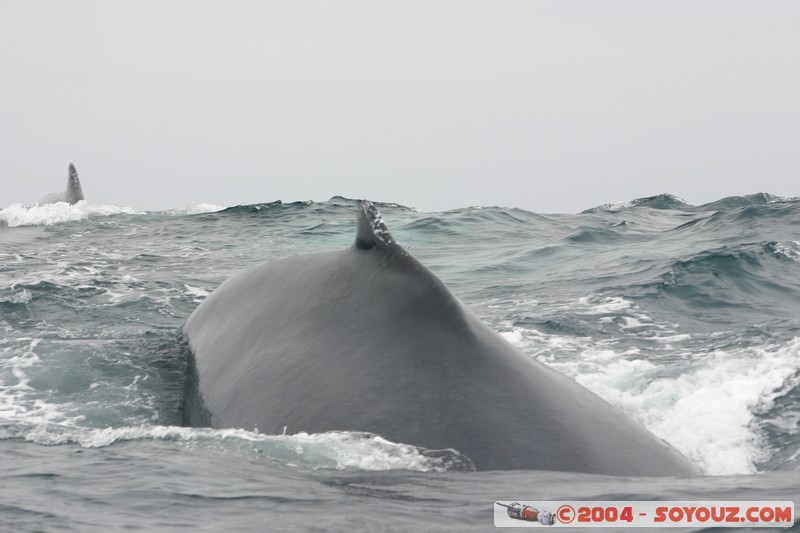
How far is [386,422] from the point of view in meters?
6.86

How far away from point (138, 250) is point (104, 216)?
12.5 meters

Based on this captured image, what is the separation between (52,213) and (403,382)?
3284cm

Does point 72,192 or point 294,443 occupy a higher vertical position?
point 72,192

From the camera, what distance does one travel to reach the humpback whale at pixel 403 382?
661 cm

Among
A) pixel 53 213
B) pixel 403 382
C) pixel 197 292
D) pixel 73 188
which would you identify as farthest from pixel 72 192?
pixel 403 382

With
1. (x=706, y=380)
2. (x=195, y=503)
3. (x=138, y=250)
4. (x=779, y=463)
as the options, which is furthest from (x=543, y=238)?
(x=195, y=503)

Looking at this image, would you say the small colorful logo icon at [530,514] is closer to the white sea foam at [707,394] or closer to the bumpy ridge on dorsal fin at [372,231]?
the white sea foam at [707,394]

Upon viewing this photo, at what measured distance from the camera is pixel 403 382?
275 inches

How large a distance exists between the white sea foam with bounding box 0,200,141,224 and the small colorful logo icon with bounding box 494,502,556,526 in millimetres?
31975

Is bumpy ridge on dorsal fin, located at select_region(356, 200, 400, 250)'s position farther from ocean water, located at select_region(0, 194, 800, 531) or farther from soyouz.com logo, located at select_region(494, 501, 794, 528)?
soyouz.com logo, located at select_region(494, 501, 794, 528)

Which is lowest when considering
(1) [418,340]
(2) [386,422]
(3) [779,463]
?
(3) [779,463]

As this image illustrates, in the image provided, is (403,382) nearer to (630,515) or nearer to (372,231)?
(372,231)

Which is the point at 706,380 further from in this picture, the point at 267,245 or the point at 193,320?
the point at 267,245

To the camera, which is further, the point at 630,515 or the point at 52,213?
the point at 52,213
